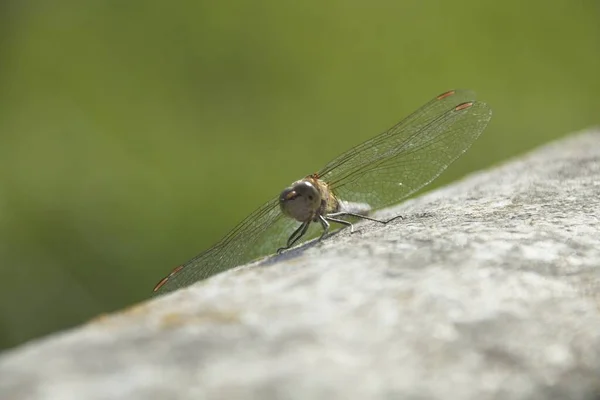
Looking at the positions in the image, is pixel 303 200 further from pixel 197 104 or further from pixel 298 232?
pixel 197 104

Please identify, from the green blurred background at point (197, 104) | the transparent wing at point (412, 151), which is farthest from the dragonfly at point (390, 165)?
the green blurred background at point (197, 104)

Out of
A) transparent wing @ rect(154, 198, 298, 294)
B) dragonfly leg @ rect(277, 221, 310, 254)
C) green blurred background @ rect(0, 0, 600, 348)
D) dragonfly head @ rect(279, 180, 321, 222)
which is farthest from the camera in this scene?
green blurred background @ rect(0, 0, 600, 348)

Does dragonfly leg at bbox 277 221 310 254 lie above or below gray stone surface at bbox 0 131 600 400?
below

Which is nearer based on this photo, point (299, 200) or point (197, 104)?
point (299, 200)

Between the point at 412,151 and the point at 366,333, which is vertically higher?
the point at 366,333

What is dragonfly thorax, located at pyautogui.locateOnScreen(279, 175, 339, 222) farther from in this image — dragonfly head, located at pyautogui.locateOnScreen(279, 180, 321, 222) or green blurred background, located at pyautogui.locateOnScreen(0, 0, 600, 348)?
green blurred background, located at pyautogui.locateOnScreen(0, 0, 600, 348)

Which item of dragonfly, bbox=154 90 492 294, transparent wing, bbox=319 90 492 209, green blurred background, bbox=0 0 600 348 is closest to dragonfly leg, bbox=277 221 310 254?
dragonfly, bbox=154 90 492 294

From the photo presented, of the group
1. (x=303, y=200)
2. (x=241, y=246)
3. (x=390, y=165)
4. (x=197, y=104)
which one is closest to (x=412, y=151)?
(x=390, y=165)

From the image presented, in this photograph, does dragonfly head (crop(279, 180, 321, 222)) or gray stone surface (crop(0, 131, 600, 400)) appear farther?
dragonfly head (crop(279, 180, 321, 222))
